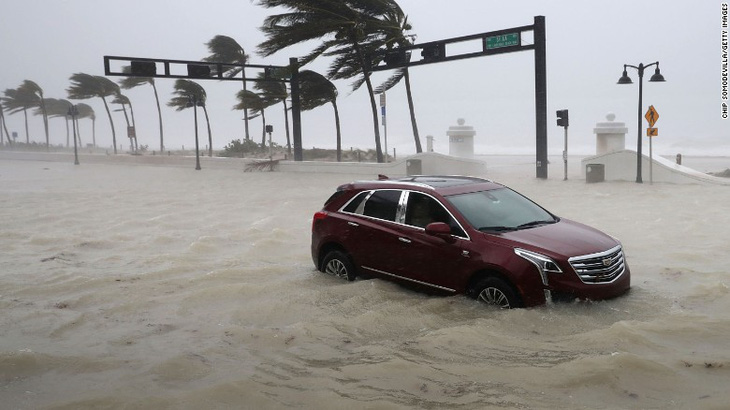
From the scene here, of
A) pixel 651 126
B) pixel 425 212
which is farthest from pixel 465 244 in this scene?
pixel 651 126

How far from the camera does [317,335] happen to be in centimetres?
741

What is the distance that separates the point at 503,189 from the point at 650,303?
2238 millimetres

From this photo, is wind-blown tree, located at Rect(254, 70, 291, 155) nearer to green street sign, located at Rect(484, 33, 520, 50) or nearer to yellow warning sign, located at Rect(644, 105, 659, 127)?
green street sign, located at Rect(484, 33, 520, 50)

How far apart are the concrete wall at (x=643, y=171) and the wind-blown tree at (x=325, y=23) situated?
12518 millimetres

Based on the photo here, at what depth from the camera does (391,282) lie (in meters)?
9.06

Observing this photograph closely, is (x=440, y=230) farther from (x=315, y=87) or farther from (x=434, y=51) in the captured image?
(x=315, y=87)

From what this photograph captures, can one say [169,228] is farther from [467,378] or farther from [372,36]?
[372,36]

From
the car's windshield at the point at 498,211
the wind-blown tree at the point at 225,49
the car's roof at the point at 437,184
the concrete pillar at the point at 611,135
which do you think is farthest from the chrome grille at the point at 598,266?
the wind-blown tree at the point at 225,49

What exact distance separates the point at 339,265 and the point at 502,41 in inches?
798

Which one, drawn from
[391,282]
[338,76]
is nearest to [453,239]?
[391,282]

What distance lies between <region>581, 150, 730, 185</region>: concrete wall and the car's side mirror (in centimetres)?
1717

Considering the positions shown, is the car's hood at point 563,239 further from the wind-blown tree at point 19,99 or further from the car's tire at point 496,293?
the wind-blown tree at point 19,99

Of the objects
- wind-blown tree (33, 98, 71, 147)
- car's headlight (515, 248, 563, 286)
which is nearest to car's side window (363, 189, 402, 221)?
car's headlight (515, 248, 563, 286)

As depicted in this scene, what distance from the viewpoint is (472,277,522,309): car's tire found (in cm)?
756
